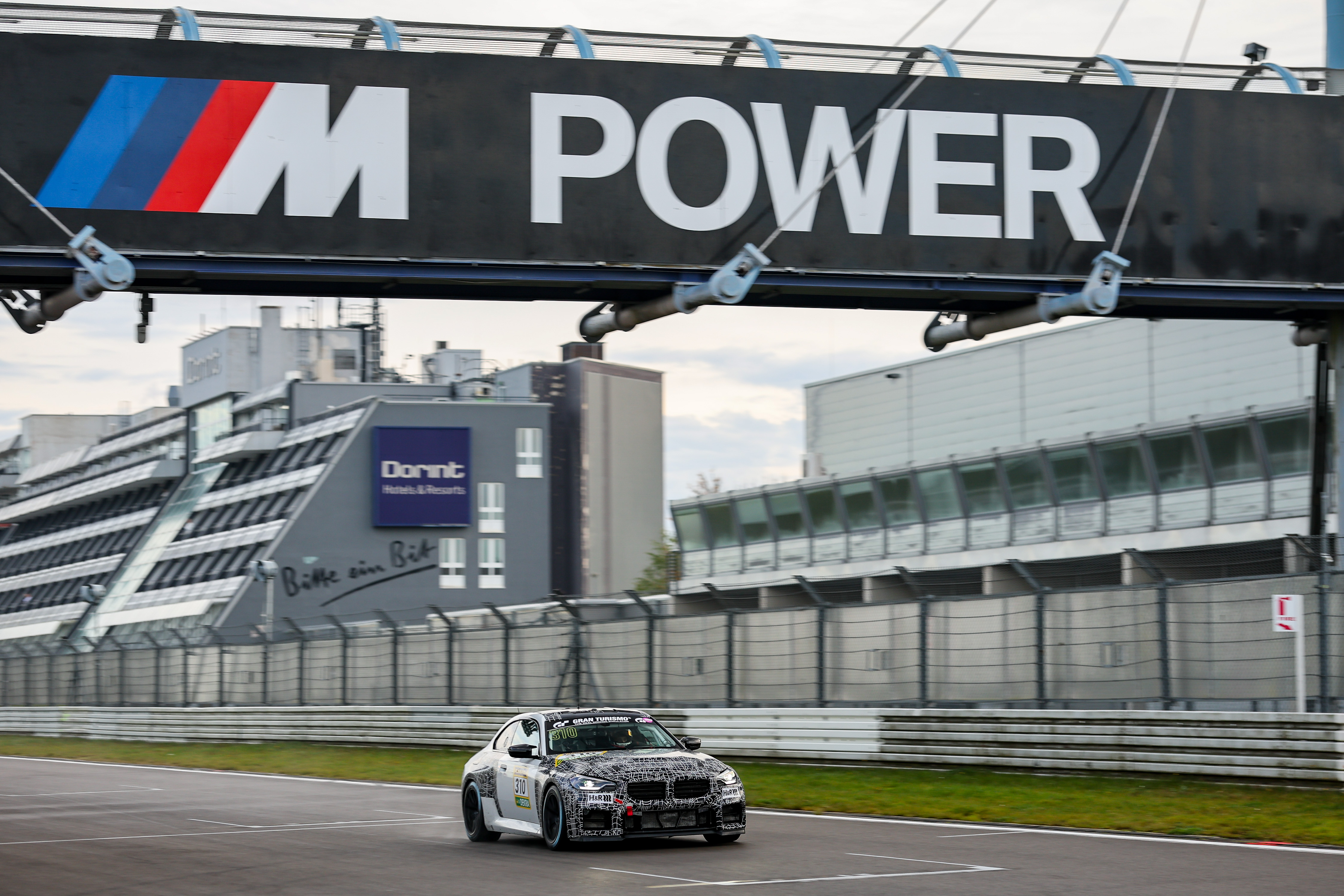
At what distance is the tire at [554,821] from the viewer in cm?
1407

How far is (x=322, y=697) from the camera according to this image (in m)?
36.8

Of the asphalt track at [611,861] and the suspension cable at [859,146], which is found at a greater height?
the suspension cable at [859,146]

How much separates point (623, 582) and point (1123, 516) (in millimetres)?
60360

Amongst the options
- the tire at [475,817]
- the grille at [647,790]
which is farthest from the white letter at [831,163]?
the grille at [647,790]

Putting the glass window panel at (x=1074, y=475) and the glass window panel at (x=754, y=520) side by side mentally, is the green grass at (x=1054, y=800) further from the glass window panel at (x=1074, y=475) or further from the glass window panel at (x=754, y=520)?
the glass window panel at (x=754, y=520)

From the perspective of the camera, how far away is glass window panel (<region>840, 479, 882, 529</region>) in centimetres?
6444

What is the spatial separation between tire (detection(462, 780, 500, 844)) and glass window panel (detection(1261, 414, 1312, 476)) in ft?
118

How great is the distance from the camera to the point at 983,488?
Answer: 59000 mm

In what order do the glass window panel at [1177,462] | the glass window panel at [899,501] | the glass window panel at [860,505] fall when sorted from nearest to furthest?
the glass window panel at [1177,462], the glass window panel at [899,501], the glass window panel at [860,505]

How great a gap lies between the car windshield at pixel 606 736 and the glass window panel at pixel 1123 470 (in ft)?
131

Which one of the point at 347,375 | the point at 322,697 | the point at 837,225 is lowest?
the point at 322,697

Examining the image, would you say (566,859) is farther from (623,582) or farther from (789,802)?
(623,582)

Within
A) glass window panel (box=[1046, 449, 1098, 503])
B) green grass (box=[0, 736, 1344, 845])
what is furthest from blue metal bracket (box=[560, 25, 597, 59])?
glass window panel (box=[1046, 449, 1098, 503])

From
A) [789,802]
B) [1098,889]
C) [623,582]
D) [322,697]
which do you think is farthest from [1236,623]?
[623,582]
